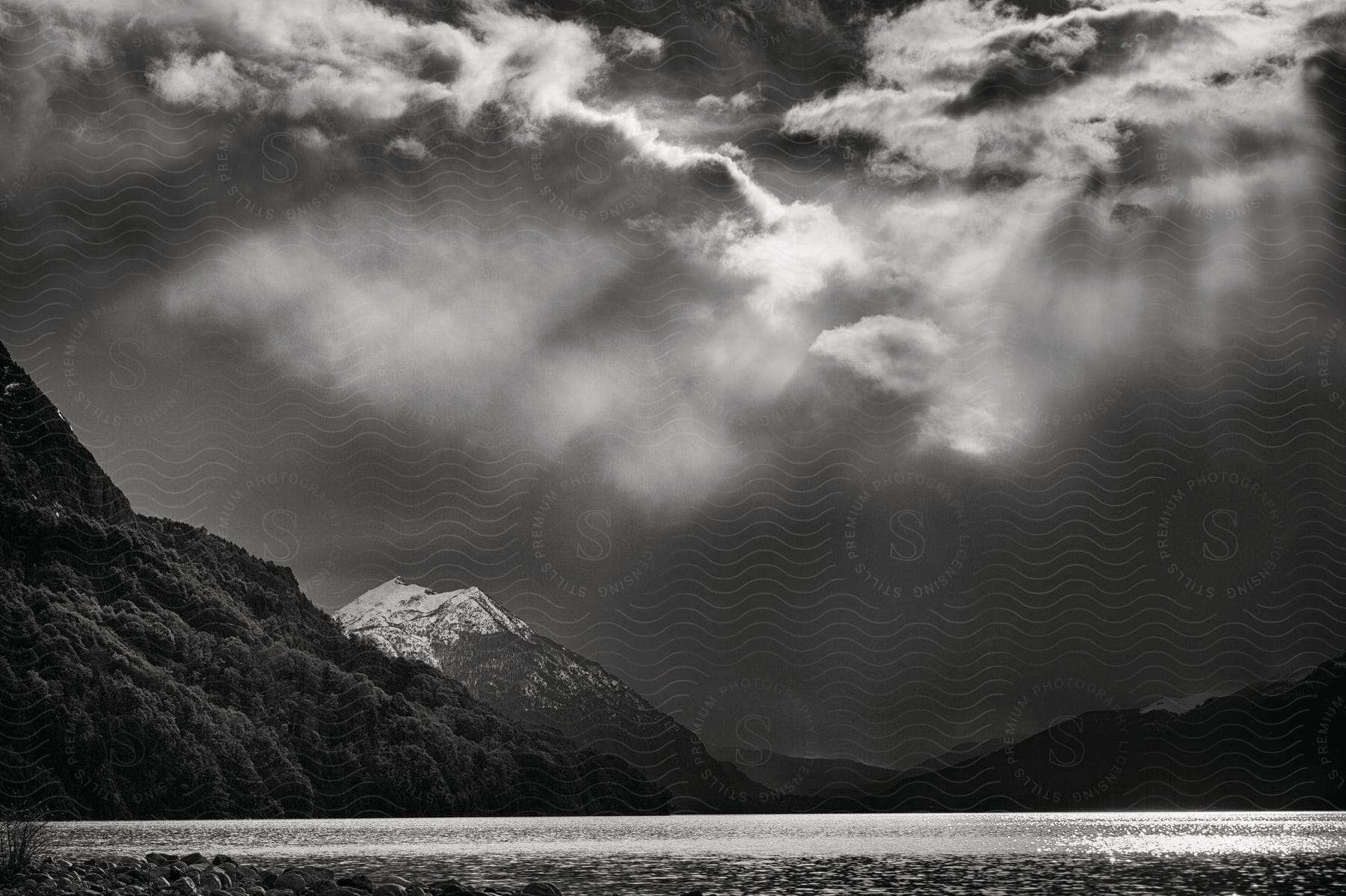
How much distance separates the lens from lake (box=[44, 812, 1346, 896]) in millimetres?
44156

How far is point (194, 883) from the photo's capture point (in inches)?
1223

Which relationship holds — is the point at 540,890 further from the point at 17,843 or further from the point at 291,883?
the point at 17,843

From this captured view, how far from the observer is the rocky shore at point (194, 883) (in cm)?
2808

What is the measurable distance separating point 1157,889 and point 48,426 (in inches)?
8137

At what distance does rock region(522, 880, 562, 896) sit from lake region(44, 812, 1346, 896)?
19.9 feet

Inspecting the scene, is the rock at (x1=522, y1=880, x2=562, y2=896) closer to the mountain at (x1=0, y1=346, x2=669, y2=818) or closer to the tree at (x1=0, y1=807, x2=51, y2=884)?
the tree at (x1=0, y1=807, x2=51, y2=884)

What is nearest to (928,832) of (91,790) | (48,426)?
(91,790)

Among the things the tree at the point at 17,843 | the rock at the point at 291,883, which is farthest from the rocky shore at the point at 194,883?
the tree at the point at 17,843

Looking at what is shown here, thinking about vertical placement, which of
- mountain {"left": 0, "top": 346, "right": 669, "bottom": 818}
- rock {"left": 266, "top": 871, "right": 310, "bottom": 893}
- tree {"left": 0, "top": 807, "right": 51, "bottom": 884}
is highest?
mountain {"left": 0, "top": 346, "right": 669, "bottom": 818}

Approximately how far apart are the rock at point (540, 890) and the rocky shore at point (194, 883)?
2 cm

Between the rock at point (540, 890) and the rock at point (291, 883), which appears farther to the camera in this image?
the rock at point (540, 890)

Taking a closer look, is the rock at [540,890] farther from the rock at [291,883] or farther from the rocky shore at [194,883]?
the rock at [291,883]

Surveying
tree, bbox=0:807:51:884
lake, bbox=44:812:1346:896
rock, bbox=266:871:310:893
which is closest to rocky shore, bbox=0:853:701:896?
rock, bbox=266:871:310:893

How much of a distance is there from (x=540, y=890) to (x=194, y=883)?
10.2 m
